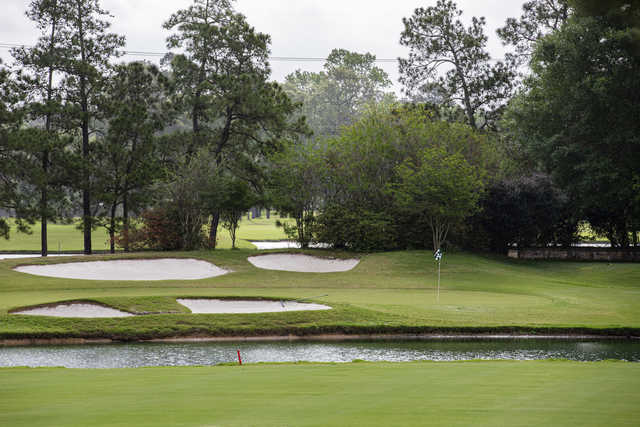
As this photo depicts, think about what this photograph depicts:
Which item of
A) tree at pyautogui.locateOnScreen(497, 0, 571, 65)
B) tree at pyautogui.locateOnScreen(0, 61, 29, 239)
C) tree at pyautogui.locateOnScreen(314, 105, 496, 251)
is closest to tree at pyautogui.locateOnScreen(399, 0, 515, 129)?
tree at pyautogui.locateOnScreen(497, 0, 571, 65)

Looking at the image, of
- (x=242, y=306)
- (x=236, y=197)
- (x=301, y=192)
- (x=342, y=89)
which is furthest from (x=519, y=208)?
(x=342, y=89)

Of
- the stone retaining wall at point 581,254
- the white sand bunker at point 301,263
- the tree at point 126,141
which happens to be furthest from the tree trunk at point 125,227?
the stone retaining wall at point 581,254

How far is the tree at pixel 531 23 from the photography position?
41750 mm

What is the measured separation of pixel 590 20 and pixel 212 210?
1994 centimetres

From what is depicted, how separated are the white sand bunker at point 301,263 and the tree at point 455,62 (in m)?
18.7

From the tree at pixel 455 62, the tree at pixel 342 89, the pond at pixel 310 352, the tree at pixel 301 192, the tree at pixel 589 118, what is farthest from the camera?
the tree at pixel 342 89

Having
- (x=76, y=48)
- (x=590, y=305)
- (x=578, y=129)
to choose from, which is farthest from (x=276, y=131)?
(x=590, y=305)

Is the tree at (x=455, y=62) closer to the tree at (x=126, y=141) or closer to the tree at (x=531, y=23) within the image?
the tree at (x=531, y=23)

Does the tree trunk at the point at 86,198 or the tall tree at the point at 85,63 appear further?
the tall tree at the point at 85,63

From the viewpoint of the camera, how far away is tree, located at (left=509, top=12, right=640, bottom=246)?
1204 inches

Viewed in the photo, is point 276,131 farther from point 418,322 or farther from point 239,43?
point 418,322

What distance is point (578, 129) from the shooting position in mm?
32156

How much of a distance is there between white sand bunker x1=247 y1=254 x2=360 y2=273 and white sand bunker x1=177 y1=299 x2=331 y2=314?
867 centimetres

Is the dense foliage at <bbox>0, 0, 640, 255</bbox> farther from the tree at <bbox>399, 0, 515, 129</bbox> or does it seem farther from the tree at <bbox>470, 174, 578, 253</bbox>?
the tree at <bbox>399, 0, 515, 129</bbox>
